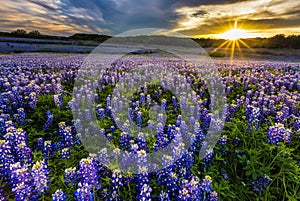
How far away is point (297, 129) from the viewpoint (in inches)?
162

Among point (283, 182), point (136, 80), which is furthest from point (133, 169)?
point (136, 80)

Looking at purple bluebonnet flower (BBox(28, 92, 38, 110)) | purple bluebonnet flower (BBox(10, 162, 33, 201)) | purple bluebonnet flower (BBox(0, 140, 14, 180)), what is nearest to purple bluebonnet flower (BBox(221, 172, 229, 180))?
purple bluebonnet flower (BBox(10, 162, 33, 201))

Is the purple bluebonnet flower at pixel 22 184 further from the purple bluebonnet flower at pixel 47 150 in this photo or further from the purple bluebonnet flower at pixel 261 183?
the purple bluebonnet flower at pixel 261 183

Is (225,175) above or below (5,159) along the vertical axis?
below

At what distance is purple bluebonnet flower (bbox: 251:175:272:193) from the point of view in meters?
3.22

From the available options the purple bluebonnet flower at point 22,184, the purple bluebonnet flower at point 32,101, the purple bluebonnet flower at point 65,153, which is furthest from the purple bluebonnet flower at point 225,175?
the purple bluebonnet flower at point 32,101

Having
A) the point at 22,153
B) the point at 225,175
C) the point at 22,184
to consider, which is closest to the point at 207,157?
the point at 225,175

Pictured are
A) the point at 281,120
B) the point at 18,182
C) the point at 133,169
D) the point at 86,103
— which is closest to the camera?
the point at 18,182

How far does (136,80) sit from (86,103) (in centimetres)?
315

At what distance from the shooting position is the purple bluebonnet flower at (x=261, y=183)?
3225 millimetres

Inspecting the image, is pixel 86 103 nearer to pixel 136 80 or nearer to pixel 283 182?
pixel 136 80

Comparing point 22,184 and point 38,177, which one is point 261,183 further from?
point 22,184

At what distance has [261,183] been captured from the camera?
3.27m

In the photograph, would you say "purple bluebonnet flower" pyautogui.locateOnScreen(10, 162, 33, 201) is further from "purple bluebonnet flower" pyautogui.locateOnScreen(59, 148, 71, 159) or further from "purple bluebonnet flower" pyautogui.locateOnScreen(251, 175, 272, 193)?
"purple bluebonnet flower" pyautogui.locateOnScreen(251, 175, 272, 193)
